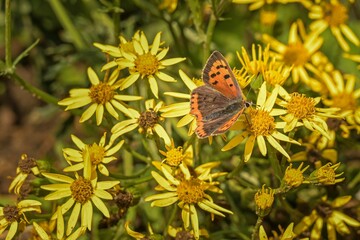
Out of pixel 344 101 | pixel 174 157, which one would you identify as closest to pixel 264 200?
pixel 174 157

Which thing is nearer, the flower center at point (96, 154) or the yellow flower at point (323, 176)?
the yellow flower at point (323, 176)

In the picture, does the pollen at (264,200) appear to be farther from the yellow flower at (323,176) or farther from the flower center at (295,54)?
the flower center at (295,54)

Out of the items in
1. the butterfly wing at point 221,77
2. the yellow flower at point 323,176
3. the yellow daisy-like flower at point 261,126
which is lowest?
the yellow flower at point 323,176

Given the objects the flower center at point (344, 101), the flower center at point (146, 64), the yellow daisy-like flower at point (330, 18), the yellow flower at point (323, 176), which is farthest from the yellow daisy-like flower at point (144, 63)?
the yellow daisy-like flower at point (330, 18)

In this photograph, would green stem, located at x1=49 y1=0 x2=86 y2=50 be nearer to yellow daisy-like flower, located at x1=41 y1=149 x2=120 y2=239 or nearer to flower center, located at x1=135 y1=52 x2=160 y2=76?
flower center, located at x1=135 y1=52 x2=160 y2=76

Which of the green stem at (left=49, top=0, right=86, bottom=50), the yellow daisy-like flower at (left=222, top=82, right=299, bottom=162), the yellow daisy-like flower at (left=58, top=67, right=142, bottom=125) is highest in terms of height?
the green stem at (left=49, top=0, right=86, bottom=50)

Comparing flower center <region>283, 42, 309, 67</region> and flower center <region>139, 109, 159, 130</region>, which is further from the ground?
flower center <region>283, 42, 309, 67</region>

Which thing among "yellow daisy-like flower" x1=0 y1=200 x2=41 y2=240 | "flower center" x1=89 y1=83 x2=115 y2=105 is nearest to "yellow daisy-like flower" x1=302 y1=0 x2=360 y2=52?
"flower center" x1=89 y1=83 x2=115 y2=105
